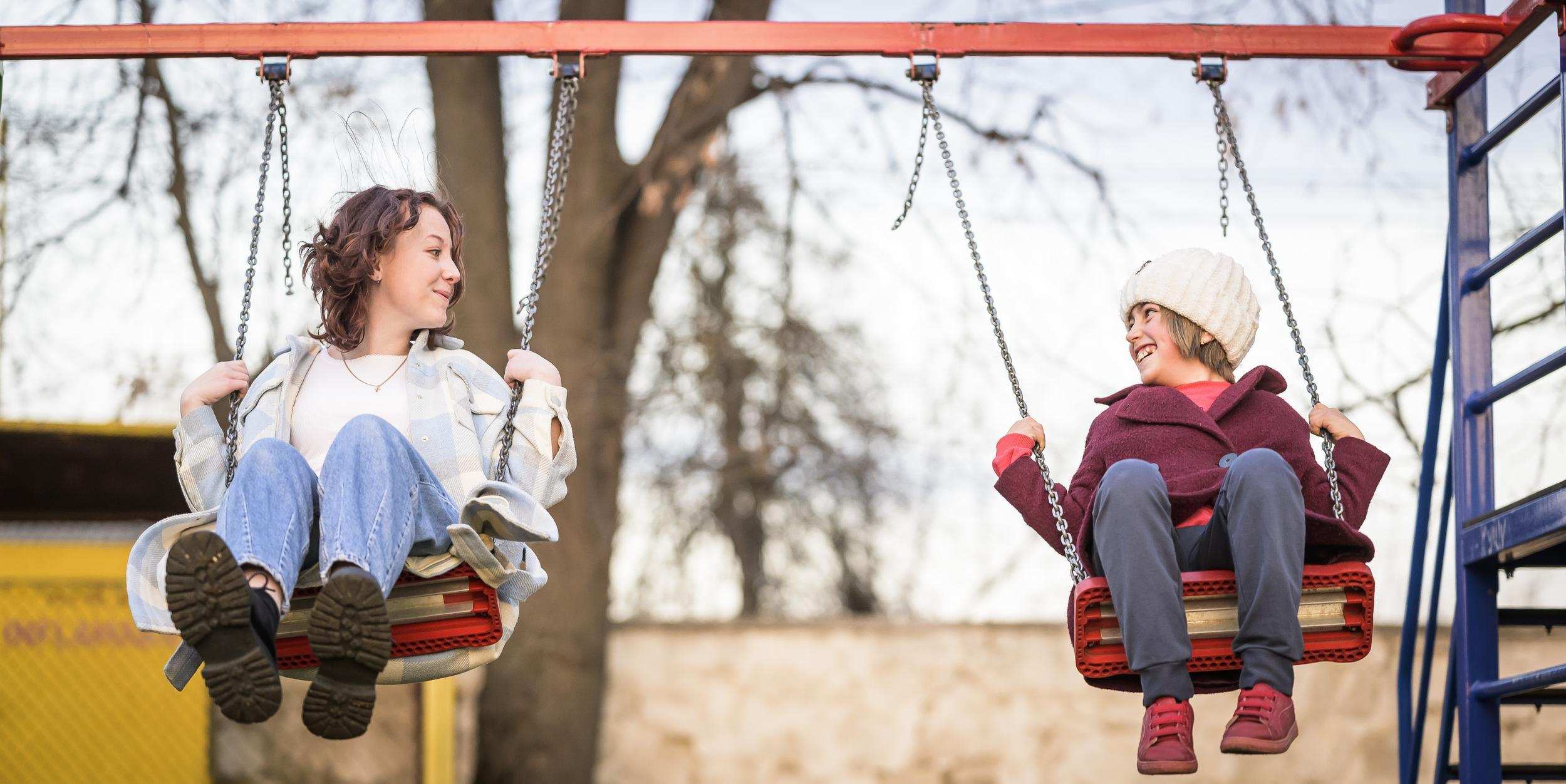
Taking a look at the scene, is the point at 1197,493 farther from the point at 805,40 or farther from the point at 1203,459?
the point at 805,40

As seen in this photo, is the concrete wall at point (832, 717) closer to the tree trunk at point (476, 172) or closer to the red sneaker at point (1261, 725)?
the tree trunk at point (476, 172)

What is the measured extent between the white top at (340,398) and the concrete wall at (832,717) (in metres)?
3.66

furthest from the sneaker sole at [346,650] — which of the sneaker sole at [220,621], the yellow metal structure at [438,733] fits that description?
the yellow metal structure at [438,733]

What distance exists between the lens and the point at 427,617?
386 cm

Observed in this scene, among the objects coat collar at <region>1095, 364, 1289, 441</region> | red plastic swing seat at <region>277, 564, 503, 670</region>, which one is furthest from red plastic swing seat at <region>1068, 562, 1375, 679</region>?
red plastic swing seat at <region>277, 564, 503, 670</region>

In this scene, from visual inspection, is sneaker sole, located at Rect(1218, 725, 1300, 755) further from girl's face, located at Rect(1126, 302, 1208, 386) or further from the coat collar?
girl's face, located at Rect(1126, 302, 1208, 386)

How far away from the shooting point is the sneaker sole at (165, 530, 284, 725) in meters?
3.30

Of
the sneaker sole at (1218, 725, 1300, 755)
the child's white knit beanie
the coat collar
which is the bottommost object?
the sneaker sole at (1218, 725, 1300, 755)

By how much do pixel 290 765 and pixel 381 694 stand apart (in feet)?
1.74

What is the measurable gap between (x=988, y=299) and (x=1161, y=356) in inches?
20.9

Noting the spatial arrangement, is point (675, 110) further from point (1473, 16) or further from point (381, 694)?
point (1473, 16)

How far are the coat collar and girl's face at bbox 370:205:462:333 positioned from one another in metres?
1.70

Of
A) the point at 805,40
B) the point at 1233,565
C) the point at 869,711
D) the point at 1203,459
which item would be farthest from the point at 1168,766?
the point at 869,711

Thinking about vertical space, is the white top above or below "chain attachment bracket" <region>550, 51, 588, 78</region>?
below
